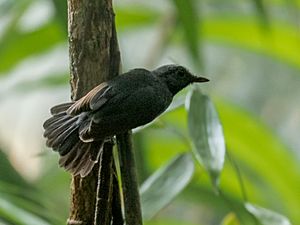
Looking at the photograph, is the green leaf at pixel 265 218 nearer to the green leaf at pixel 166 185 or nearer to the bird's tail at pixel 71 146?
the green leaf at pixel 166 185

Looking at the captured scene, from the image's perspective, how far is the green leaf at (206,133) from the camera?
2.78 feet

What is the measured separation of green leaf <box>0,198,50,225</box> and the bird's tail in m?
0.16

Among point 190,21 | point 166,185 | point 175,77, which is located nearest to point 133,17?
point 190,21

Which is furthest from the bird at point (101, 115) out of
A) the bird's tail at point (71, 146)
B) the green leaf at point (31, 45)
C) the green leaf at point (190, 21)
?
the green leaf at point (31, 45)

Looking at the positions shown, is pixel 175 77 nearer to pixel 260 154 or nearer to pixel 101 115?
pixel 101 115

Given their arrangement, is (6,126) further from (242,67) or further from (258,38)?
(258,38)

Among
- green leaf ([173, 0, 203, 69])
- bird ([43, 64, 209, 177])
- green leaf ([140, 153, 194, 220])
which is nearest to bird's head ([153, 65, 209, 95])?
bird ([43, 64, 209, 177])

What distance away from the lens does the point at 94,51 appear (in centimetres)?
72

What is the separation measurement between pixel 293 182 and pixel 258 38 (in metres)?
0.38

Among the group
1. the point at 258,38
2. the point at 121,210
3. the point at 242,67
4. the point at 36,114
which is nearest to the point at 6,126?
the point at 36,114

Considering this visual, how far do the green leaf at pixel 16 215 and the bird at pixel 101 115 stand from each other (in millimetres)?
157

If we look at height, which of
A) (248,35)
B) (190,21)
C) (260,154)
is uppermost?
(190,21)

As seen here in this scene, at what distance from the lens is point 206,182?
1622 mm

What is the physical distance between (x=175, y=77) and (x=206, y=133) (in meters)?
0.12
